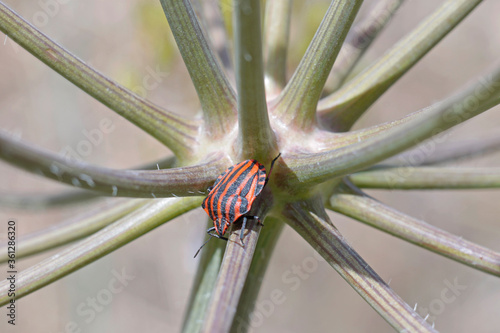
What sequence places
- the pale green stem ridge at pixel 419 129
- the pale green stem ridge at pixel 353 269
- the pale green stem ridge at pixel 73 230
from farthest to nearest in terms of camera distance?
1. the pale green stem ridge at pixel 73 230
2. the pale green stem ridge at pixel 353 269
3. the pale green stem ridge at pixel 419 129

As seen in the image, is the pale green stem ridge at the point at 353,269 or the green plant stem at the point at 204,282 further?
the green plant stem at the point at 204,282

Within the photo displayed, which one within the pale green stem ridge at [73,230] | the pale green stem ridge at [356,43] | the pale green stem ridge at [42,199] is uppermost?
the pale green stem ridge at [42,199]

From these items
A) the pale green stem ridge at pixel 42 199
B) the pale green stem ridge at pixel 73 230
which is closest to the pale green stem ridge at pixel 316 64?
the pale green stem ridge at pixel 73 230

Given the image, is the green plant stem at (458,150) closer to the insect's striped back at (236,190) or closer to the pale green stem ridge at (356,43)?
the pale green stem ridge at (356,43)

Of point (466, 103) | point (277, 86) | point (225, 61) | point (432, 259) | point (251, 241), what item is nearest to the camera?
point (466, 103)

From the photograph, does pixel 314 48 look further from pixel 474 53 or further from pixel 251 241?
pixel 474 53

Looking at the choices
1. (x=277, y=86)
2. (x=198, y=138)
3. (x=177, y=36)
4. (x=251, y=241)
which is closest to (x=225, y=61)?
(x=277, y=86)
